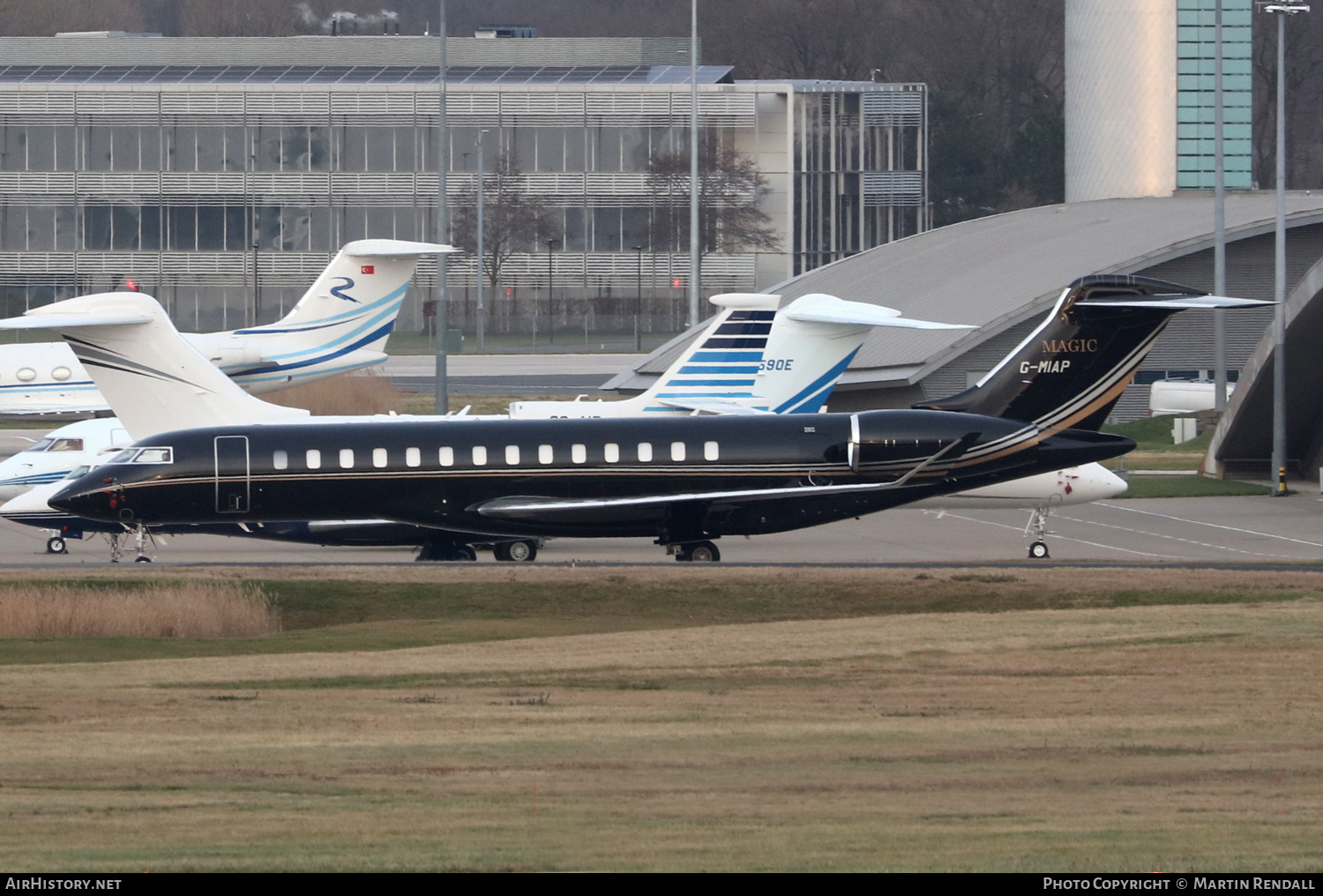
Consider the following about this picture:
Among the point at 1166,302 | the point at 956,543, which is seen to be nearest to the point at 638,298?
the point at 956,543

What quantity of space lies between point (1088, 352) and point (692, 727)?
19.5 meters

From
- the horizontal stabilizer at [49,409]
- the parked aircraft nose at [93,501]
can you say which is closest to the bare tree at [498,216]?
the horizontal stabilizer at [49,409]

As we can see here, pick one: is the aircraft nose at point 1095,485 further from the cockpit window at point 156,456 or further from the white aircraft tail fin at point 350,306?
the white aircraft tail fin at point 350,306

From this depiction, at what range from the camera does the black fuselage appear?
32.9 m

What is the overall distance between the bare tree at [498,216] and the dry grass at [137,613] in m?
79.4

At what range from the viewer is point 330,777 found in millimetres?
15281

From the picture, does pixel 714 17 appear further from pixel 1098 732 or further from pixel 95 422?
pixel 1098 732

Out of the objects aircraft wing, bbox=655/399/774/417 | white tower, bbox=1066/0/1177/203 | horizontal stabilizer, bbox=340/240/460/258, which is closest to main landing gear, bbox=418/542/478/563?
aircraft wing, bbox=655/399/774/417

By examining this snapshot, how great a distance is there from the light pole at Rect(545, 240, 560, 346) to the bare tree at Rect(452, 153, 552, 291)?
1478mm

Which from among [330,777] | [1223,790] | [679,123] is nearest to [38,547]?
[330,777]

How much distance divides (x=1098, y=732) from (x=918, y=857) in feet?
20.2

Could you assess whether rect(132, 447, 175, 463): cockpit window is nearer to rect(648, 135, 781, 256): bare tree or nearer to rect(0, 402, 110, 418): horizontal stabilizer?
rect(0, 402, 110, 418): horizontal stabilizer

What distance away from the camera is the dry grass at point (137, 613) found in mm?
26422

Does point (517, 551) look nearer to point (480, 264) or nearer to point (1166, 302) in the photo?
point (1166, 302)
